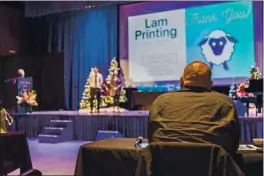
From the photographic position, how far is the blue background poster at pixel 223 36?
824 centimetres

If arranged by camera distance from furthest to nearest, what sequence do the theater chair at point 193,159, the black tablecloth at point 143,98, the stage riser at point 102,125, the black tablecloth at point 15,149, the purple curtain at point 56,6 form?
the purple curtain at point 56,6 → the black tablecloth at point 143,98 → the stage riser at point 102,125 → the black tablecloth at point 15,149 → the theater chair at point 193,159

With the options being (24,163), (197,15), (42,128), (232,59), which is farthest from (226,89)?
(24,163)

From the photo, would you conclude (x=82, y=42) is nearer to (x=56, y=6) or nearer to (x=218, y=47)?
(x=56, y=6)

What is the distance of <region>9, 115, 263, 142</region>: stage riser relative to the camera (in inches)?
227

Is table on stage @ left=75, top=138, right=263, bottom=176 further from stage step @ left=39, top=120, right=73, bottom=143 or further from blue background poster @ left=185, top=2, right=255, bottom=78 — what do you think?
blue background poster @ left=185, top=2, right=255, bottom=78

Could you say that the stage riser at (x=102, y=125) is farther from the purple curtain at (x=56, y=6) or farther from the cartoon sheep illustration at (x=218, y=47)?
the purple curtain at (x=56, y=6)

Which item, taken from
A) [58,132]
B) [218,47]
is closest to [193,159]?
[58,132]

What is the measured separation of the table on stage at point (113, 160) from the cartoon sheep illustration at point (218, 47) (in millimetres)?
6855

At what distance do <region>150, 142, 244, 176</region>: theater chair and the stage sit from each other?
4471 mm

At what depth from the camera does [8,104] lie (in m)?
10.9

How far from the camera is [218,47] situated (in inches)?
336

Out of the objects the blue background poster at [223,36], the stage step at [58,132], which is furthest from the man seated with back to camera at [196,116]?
the blue background poster at [223,36]

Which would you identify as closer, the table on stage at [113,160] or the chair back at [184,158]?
the chair back at [184,158]

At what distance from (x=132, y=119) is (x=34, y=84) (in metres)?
5.58
